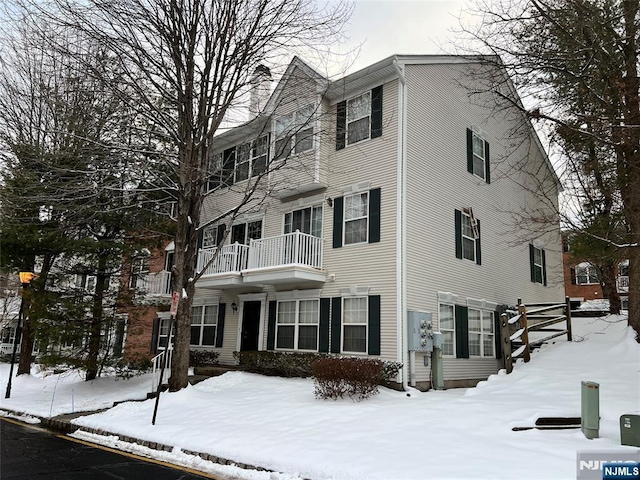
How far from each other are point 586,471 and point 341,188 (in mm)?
10708

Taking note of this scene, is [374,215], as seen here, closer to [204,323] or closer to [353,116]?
[353,116]

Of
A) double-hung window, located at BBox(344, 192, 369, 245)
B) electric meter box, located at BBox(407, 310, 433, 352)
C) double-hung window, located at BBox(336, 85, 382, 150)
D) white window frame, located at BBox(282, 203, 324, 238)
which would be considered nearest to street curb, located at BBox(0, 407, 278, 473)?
electric meter box, located at BBox(407, 310, 433, 352)

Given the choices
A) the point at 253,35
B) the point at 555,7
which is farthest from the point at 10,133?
the point at 555,7

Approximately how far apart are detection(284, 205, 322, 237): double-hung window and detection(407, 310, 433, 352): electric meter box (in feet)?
14.1

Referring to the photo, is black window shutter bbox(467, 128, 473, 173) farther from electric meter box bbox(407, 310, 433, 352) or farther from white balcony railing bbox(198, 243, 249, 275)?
white balcony railing bbox(198, 243, 249, 275)

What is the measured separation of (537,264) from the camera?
20.9 meters

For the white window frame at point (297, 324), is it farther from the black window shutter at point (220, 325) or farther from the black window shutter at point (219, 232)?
the black window shutter at point (219, 232)

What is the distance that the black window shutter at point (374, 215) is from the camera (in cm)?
1379

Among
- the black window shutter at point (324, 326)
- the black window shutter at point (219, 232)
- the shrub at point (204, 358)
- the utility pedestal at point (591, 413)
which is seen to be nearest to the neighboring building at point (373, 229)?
the black window shutter at point (324, 326)

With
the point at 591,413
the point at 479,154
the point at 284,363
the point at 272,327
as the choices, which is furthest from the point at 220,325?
the point at 591,413

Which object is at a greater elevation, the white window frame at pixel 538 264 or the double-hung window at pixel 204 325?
the white window frame at pixel 538 264

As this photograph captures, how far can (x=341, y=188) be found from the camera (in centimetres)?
1512

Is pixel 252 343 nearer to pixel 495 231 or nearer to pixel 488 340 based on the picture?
pixel 488 340

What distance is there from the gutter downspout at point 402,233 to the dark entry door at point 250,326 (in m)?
5.89
